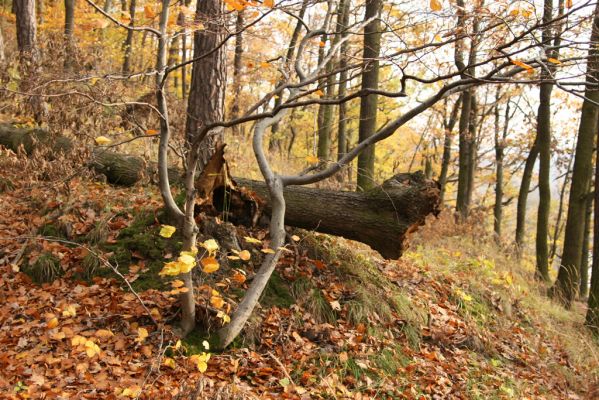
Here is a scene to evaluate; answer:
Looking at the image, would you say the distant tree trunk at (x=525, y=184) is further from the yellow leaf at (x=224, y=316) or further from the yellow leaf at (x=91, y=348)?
the yellow leaf at (x=91, y=348)

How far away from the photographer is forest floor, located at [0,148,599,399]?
141 inches

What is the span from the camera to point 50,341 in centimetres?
378

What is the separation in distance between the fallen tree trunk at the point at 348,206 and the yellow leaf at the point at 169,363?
5.60 ft

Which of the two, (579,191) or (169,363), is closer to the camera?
(169,363)

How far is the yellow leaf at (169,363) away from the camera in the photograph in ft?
11.4

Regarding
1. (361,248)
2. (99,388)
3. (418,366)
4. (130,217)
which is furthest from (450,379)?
(130,217)

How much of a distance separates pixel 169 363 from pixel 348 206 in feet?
8.25

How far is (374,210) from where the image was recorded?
4945mm

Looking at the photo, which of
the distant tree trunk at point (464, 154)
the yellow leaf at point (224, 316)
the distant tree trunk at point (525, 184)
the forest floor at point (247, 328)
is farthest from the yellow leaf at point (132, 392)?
the distant tree trunk at point (525, 184)

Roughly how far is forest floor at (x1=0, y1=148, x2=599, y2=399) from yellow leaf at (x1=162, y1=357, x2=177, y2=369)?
1 cm

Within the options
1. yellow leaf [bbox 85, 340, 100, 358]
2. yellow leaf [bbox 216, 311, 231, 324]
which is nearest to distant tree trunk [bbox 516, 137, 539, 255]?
yellow leaf [bbox 216, 311, 231, 324]

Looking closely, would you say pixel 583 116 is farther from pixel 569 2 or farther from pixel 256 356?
pixel 256 356

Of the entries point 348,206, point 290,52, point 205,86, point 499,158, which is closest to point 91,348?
point 348,206

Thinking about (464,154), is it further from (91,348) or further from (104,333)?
(91,348)
